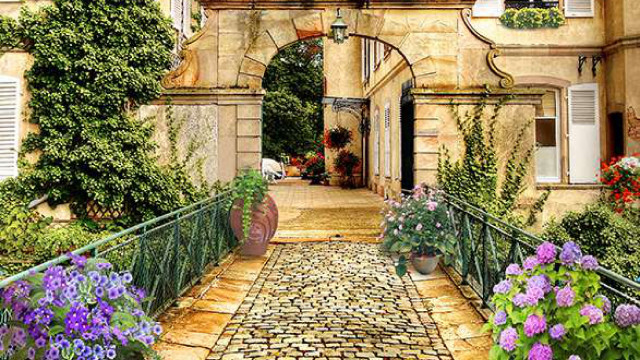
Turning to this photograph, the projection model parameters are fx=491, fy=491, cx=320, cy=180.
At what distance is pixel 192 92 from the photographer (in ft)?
26.8

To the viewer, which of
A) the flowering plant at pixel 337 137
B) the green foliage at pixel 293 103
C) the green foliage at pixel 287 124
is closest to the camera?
the flowering plant at pixel 337 137

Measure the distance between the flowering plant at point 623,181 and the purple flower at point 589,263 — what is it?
9.12 m

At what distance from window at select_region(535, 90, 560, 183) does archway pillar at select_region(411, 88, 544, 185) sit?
462cm

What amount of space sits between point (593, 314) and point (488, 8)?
11.8 m

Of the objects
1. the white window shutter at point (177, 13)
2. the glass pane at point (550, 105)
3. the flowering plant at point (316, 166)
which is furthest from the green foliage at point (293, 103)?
the glass pane at point (550, 105)

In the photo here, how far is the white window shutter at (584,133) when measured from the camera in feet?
40.1

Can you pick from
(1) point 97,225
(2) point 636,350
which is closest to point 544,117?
(1) point 97,225

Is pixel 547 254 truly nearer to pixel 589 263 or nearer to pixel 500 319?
pixel 589 263

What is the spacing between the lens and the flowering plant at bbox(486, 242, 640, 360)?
215 cm

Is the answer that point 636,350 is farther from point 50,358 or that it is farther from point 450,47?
point 450,47

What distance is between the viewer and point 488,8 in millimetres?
12414

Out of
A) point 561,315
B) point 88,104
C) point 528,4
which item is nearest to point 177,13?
point 88,104

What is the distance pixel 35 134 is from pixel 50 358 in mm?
8941

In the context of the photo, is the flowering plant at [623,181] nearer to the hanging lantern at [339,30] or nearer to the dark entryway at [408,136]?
the dark entryway at [408,136]
